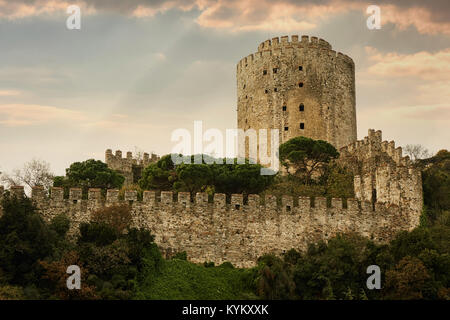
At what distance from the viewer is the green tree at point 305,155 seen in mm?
39188

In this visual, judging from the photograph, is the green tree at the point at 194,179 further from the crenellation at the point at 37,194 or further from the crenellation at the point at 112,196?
the crenellation at the point at 37,194

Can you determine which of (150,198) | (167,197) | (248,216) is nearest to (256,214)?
(248,216)

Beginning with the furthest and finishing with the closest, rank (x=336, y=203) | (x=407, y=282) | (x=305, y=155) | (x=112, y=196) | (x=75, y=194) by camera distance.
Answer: (x=305, y=155)
(x=336, y=203)
(x=112, y=196)
(x=75, y=194)
(x=407, y=282)

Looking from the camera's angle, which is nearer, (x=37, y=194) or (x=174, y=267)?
(x=174, y=267)

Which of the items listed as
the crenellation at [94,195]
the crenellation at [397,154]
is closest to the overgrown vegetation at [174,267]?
the crenellation at [94,195]

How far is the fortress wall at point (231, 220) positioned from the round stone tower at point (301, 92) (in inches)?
614

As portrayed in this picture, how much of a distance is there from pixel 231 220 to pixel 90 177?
1227cm

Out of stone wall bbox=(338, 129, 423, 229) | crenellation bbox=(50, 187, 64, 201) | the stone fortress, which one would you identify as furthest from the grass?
stone wall bbox=(338, 129, 423, 229)

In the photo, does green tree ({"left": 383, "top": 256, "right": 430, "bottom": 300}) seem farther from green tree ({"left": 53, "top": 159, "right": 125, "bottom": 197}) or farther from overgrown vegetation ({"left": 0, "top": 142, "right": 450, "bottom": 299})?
green tree ({"left": 53, "top": 159, "right": 125, "bottom": 197})

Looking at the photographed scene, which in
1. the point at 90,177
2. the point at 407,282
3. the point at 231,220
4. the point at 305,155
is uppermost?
the point at 305,155

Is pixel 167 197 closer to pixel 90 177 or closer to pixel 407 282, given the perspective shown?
pixel 90 177

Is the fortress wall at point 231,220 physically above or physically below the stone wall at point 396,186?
below

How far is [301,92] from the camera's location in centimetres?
4534

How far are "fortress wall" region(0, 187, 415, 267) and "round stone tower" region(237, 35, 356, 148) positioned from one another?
15.6m
